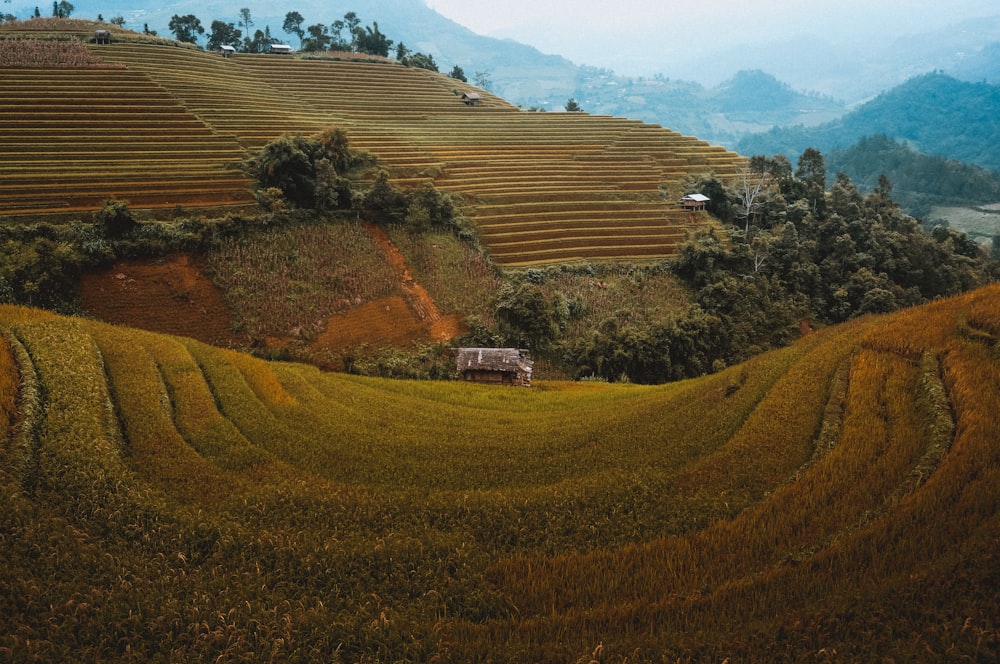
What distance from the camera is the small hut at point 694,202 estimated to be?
42875mm

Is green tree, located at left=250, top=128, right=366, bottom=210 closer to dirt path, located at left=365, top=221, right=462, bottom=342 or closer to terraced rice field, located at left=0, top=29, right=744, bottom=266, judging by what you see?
terraced rice field, located at left=0, top=29, right=744, bottom=266

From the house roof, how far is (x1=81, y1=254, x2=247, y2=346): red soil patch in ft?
33.2

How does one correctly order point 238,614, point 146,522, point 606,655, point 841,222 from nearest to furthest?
point 606,655 → point 238,614 → point 146,522 → point 841,222

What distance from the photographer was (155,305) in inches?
987

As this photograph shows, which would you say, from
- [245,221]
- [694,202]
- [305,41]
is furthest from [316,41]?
[694,202]

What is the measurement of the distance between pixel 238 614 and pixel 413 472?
5136 mm

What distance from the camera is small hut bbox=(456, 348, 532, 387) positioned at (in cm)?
2316

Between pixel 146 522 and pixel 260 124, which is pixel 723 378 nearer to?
pixel 146 522

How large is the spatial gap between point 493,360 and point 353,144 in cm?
3003

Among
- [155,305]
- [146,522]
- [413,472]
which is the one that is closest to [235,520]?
[146,522]

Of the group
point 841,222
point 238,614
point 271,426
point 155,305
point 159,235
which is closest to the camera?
point 238,614

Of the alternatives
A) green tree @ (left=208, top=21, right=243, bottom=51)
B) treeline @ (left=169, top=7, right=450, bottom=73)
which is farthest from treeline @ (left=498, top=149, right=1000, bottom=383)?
green tree @ (left=208, top=21, right=243, bottom=51)

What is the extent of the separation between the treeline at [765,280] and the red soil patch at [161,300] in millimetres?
13994

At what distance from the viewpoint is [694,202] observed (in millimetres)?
42969
